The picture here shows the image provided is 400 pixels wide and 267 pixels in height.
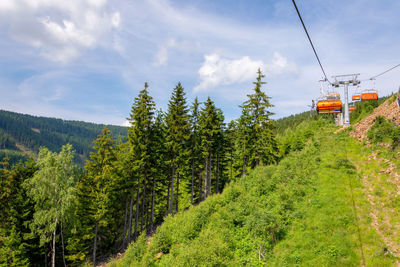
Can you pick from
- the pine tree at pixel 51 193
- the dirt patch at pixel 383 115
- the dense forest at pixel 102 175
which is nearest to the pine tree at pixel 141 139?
the dense forest at pixel 102 175

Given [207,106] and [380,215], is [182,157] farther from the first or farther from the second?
[380,215]

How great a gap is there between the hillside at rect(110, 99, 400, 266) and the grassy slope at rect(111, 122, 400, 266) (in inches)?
1.7

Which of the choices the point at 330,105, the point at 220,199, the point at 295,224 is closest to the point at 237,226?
the point at 295,224

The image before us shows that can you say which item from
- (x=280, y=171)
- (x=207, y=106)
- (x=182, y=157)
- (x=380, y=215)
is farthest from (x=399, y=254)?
(x=207, y=106)

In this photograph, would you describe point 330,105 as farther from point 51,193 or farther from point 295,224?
point 51,193

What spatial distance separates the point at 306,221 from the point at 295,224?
2.16 feet

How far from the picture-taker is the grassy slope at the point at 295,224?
10625mm

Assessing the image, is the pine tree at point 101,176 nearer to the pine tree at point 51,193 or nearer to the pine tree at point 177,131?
the pine tree at point 51,193

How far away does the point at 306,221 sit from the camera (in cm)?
1269

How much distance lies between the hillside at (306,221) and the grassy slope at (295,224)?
44 millimetres

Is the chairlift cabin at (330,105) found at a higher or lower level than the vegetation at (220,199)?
higher

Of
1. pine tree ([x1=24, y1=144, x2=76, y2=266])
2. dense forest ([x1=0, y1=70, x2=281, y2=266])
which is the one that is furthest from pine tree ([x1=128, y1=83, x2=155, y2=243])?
pine tree ([x1=24, y1=144, x2=76, y2=266])

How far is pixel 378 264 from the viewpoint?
368 inches

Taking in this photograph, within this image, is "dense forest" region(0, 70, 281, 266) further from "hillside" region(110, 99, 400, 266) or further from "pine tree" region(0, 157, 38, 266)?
"hillside" region(110, 99, 400, 266)
